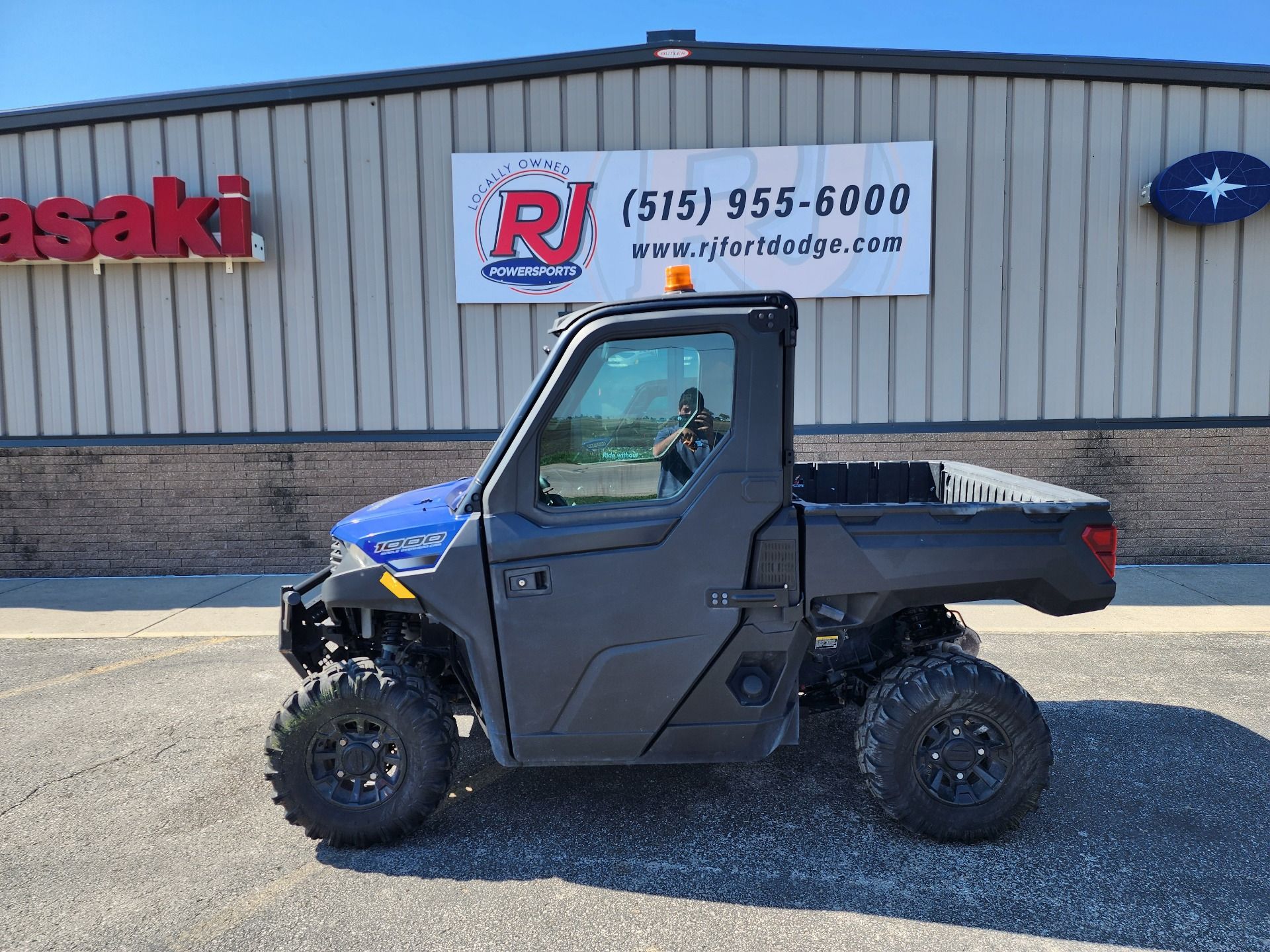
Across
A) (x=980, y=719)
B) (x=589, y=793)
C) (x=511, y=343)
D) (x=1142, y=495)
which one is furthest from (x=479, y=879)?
(x=1142, y=495)

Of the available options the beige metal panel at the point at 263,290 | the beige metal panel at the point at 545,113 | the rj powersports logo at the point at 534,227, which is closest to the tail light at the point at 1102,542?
the rj powersports logo at the point at 534,227

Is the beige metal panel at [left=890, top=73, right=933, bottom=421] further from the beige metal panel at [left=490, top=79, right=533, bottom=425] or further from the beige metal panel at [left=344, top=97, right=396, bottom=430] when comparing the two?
the beige metal panel at [left=344, top=97, right=396, bottom=430]

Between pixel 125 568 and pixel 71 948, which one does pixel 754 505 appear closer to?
pixel 71 948

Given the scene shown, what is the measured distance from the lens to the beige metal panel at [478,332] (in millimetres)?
8453

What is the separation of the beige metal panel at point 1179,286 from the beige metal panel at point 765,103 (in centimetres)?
410

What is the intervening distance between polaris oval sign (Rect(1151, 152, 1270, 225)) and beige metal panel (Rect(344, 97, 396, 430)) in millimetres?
8187

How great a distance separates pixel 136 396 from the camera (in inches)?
343

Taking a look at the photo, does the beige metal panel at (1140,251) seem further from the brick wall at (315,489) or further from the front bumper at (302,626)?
the front bumper at (302,626)

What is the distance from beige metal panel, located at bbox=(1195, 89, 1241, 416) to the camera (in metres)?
8.36

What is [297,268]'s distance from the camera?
8.61 metres

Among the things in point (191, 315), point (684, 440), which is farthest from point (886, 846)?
point (191, 315)

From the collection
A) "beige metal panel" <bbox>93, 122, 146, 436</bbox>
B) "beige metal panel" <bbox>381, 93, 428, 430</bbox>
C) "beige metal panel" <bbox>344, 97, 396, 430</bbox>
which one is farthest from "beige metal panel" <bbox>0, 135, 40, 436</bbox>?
"beige metal panel" <bbox>381, 93, 428, 430</bbox>

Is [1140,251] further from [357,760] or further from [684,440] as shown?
[357,760]

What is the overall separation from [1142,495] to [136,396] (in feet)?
36.3
